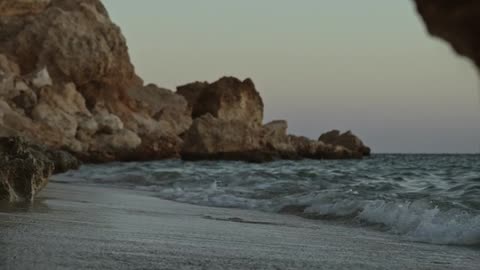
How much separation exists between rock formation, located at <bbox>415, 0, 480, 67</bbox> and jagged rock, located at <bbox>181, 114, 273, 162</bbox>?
4306 centimetres

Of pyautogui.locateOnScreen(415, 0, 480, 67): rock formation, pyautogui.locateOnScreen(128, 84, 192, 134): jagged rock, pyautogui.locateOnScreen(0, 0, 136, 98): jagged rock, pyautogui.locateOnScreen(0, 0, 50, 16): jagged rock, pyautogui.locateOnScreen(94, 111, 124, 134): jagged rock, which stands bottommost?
pyautogui.locateOnScreen(415, 0, 480, 67): rock formation

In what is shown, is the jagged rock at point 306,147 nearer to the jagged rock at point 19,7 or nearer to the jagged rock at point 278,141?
the jagged rock at point 278,141

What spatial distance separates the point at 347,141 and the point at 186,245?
6746 centimetres

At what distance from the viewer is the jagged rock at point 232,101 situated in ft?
198

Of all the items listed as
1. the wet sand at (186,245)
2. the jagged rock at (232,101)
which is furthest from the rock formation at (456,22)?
the jagged rock at (232,101)

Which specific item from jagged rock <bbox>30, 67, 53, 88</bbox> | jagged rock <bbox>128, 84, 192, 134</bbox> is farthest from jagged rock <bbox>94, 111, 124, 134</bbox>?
jagged rock <bbox>128, 84, 192, 134</bbox>

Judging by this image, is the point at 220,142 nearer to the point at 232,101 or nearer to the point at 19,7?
the point at 232,101

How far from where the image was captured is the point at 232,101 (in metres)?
60.5

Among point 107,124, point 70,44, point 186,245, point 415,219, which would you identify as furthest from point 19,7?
point 186,245

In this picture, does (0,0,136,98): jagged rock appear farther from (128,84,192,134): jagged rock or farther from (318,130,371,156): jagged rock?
(318,130,371,156): jagged rock

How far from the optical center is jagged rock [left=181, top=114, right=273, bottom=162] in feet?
150

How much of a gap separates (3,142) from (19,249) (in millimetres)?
4419

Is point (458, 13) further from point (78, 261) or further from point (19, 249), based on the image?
A: point (19, 249)

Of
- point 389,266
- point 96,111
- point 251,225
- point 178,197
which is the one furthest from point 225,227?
point 96,111
